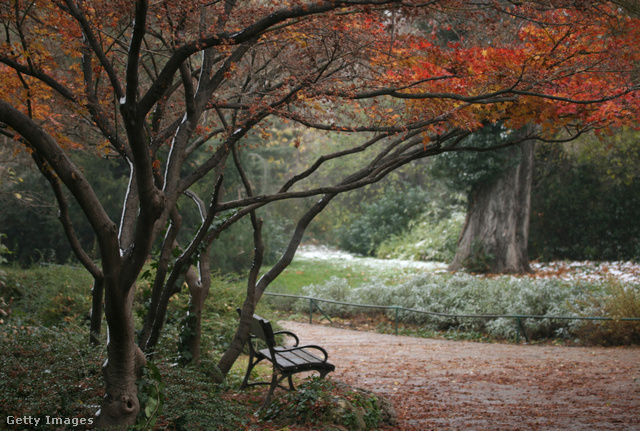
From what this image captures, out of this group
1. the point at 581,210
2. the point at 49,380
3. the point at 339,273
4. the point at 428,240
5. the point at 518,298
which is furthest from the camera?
the point at 428,240

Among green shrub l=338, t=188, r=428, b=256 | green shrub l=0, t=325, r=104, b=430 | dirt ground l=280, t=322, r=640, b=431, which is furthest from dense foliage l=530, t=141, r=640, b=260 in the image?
green shrub l=0, t=325, r=104, b=430

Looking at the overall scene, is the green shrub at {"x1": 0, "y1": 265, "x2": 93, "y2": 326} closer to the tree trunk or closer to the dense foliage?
the tree trunk

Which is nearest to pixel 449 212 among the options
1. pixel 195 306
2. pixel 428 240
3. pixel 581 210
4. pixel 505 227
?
pixel 428 240

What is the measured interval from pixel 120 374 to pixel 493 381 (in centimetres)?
447

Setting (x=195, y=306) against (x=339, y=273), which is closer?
(x=195, y=306)

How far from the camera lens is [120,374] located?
143 inches

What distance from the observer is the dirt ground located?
4.79 m

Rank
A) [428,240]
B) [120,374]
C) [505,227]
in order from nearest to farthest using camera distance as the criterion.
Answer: [120,374], [505,227], [428,240]

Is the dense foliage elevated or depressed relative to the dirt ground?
elevated

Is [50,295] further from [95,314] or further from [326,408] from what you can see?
[326,408]

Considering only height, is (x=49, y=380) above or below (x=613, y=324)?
below

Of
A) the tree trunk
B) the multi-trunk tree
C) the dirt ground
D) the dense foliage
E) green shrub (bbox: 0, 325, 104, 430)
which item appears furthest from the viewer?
the dense foliage

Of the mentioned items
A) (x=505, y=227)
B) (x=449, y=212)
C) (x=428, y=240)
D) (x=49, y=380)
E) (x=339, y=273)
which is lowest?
(x=49, y=380)

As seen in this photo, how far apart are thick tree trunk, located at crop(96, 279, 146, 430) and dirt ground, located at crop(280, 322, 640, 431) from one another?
229 cm
